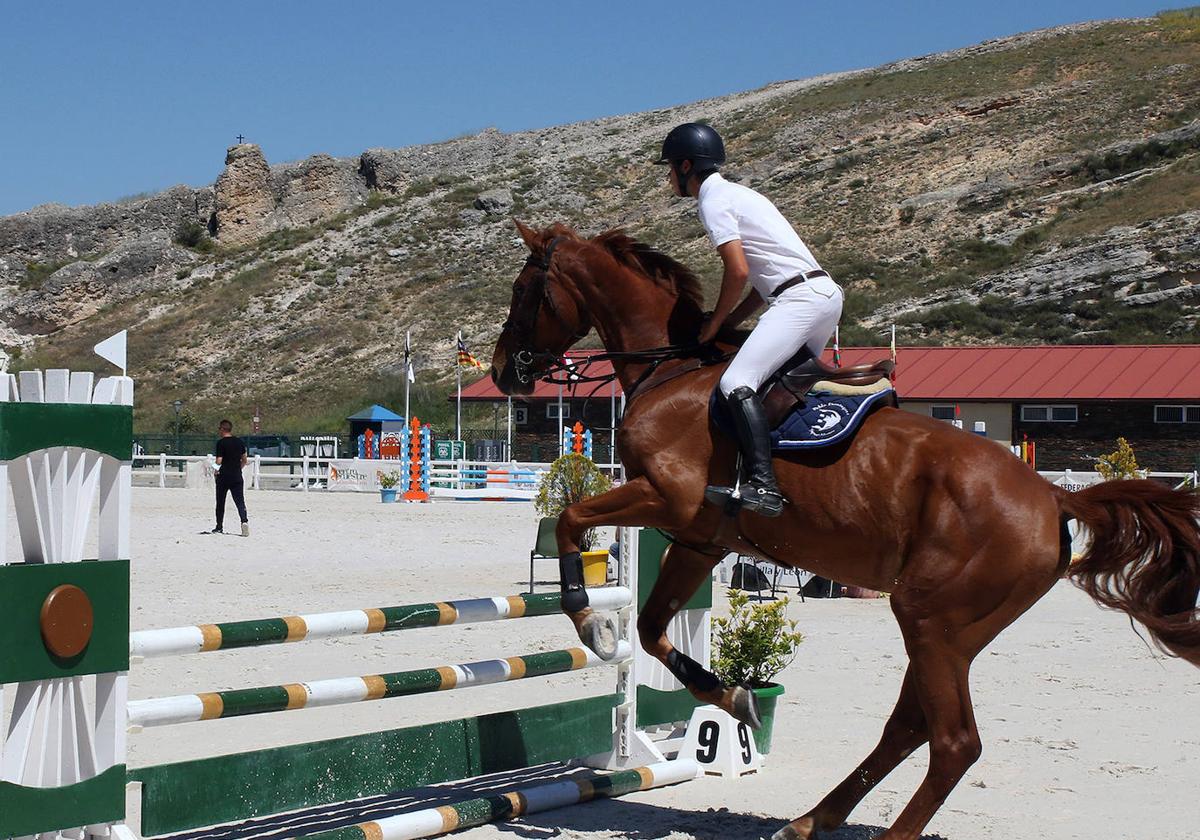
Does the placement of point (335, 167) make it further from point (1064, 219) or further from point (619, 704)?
point (619, 704)

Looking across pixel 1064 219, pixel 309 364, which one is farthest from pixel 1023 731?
pixel 309 364

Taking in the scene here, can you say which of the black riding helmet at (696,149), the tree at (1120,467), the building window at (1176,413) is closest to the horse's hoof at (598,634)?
the black riding helmet at (696,149)

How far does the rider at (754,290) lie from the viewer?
5230 mm

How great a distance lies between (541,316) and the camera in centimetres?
622

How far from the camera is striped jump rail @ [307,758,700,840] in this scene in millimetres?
5125

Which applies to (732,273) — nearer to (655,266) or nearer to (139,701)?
(655,266)

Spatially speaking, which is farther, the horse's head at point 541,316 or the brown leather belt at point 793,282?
the horse's head at point 541,316

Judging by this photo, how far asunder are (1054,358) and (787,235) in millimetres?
39019

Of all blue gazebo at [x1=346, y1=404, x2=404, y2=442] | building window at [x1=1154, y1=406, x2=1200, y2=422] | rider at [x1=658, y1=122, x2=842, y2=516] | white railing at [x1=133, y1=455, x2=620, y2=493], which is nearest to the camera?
rider at [x1=658, y1=122, x2=842, y2=516]

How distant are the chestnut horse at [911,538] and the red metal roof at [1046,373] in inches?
1273

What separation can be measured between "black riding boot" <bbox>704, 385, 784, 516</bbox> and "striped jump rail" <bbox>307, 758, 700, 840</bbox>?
5.05ft

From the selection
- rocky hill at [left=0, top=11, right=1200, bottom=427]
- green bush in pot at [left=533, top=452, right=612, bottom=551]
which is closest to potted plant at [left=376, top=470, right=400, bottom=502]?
green bush in pot at [left=533, top=452, right=612, bottom=551]

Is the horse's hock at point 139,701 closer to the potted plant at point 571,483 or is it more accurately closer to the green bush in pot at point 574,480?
the potted plant at point 571,483

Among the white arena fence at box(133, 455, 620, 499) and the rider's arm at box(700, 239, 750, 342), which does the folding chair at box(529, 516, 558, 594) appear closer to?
the rider's arm at box(700, 239, 750, 342)
